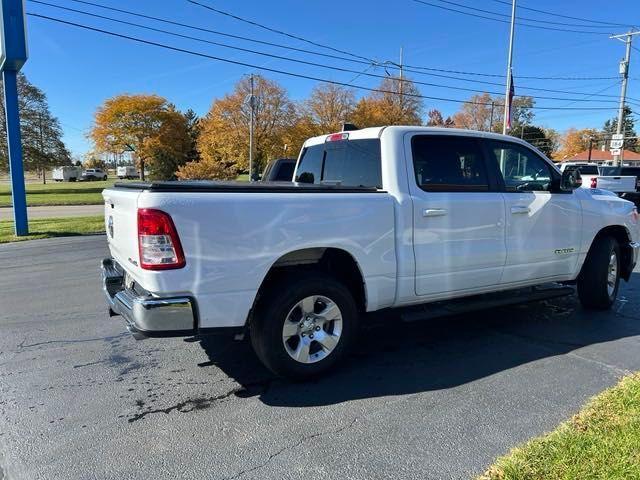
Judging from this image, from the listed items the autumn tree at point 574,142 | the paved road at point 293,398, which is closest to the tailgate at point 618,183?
the paved road at point 293,398

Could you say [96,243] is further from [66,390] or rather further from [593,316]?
[593,316]

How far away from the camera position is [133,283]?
149 inches

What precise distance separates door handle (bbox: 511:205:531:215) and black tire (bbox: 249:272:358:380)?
1.93m

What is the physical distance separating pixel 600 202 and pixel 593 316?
4.20 ft

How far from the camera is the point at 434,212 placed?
13.8 feet

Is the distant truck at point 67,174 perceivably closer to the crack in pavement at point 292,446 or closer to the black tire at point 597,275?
the black tire at point 597,275

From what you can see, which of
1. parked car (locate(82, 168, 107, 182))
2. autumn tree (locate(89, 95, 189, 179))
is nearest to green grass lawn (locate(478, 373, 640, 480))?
autumn tree (locate(89, 95, 189, 179))

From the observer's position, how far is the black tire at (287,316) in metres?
3.66

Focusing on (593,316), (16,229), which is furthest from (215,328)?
(16,229)

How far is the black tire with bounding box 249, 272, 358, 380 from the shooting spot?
144 inches

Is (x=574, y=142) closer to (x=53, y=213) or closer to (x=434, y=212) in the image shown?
(x=53, y=213)

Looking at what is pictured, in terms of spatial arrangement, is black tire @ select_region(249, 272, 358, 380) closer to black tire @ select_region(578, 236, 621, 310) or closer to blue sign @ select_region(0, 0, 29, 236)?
black tire @ select_region(578, 236, 621, 310)

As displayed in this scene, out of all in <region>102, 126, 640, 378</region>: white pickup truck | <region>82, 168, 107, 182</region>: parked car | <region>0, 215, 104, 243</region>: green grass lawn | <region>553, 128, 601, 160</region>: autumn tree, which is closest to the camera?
<region>102, 126, 640, 378</region>: white pickup truck

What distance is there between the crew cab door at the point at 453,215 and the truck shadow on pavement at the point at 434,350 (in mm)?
587
